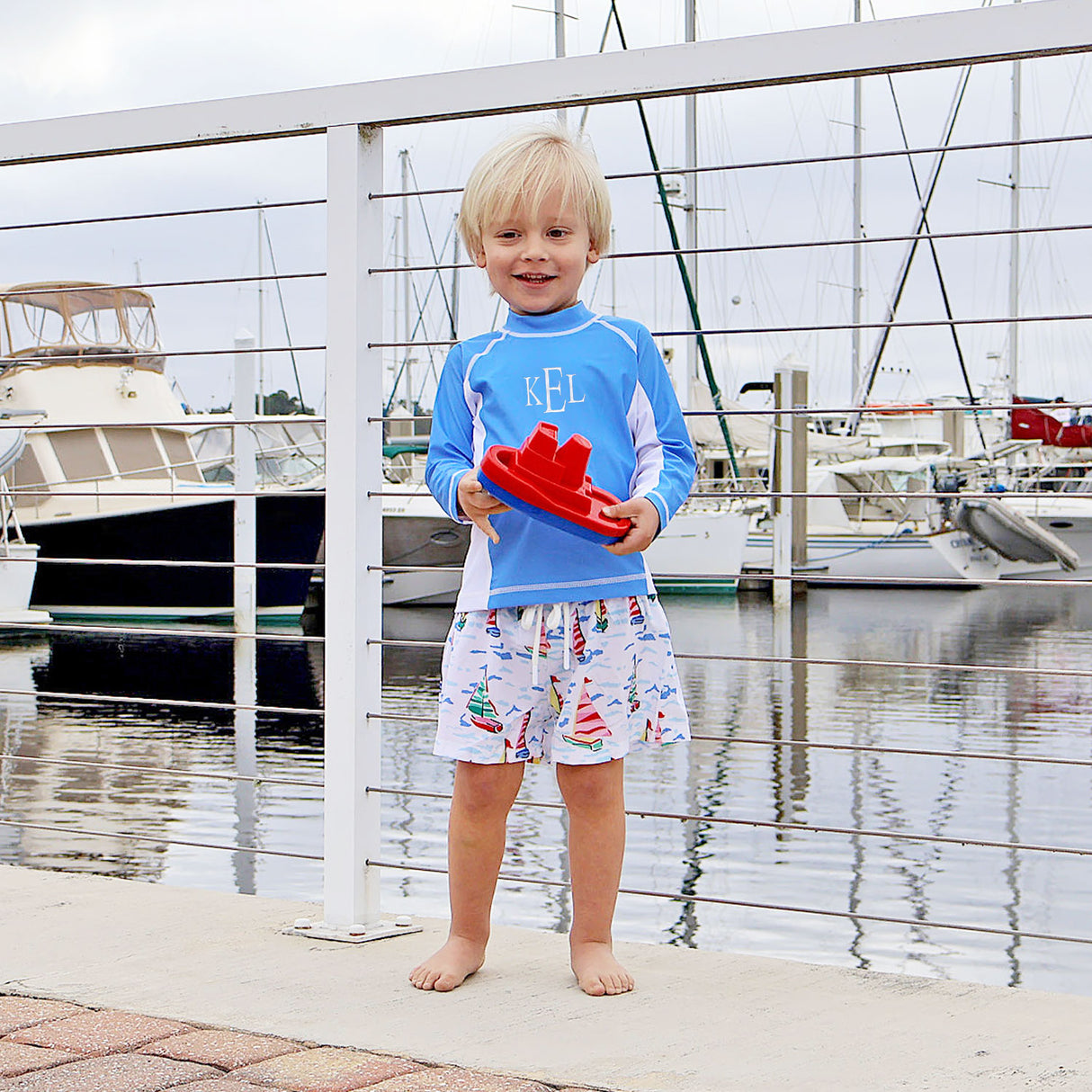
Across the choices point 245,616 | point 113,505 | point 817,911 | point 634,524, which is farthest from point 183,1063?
point 113,505

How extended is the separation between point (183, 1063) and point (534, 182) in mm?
1127

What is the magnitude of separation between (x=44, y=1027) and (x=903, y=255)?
1759 centimetres

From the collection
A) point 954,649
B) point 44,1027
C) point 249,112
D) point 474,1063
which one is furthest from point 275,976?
point 954,649

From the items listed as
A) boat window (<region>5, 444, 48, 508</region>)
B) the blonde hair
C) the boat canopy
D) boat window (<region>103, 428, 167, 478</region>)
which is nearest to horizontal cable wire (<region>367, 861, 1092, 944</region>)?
the blonde hair

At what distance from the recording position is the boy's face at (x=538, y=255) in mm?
1921

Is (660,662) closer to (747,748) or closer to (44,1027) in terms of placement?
(44,1027)

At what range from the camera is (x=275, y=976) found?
6.46 ft

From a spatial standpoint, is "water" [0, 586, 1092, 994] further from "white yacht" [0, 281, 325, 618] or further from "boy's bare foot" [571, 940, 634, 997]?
"white yacht" [0, 281, 325, 618]

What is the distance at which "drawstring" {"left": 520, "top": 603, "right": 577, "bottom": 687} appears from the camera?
74.7 inches

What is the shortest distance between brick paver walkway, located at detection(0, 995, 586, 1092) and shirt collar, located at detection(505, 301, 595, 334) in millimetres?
927

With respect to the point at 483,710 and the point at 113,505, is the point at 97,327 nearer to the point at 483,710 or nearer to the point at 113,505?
the point at 113,505

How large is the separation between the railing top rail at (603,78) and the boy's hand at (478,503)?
60 cm

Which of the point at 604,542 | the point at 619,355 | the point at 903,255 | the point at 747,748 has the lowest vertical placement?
the point at 747,748

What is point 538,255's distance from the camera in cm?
192
